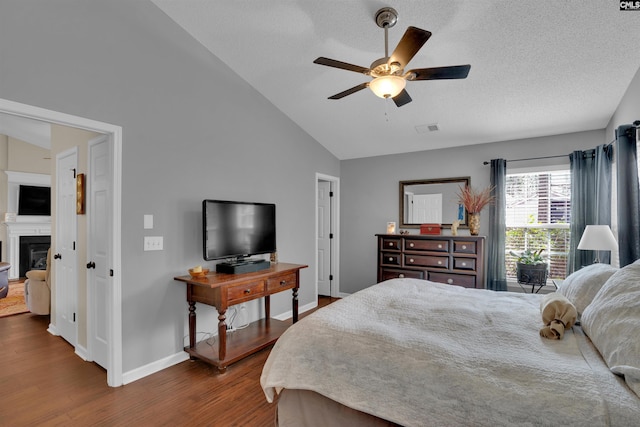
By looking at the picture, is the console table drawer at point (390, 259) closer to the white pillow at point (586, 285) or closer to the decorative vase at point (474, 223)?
the decorative vase at point (474, 223)

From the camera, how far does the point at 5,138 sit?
6.39 meters

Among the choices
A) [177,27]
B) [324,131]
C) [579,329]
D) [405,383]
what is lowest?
[405,383]

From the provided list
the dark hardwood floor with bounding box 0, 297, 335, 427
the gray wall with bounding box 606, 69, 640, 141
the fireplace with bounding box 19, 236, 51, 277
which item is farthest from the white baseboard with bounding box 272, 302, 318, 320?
the fireplace with bounding box 19, 236, 51, 277

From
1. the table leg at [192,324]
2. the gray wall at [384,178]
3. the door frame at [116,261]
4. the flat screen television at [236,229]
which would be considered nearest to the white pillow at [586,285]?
the gray wall at [384,178]

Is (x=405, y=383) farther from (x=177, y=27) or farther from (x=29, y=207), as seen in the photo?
(x=29, y=207)

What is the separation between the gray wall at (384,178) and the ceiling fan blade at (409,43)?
112 inches

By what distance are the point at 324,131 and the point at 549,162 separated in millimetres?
2947

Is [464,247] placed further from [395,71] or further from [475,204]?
[395,71]

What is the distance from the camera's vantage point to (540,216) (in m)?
4.01

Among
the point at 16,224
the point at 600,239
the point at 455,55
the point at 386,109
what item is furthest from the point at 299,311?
the point at 16,224

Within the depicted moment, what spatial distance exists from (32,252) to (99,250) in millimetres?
5823

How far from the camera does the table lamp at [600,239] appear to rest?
2.79 m

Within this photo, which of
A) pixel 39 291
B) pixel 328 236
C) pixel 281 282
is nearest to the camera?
pixel 281 282

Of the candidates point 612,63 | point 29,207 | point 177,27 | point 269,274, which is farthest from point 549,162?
point 29,207
